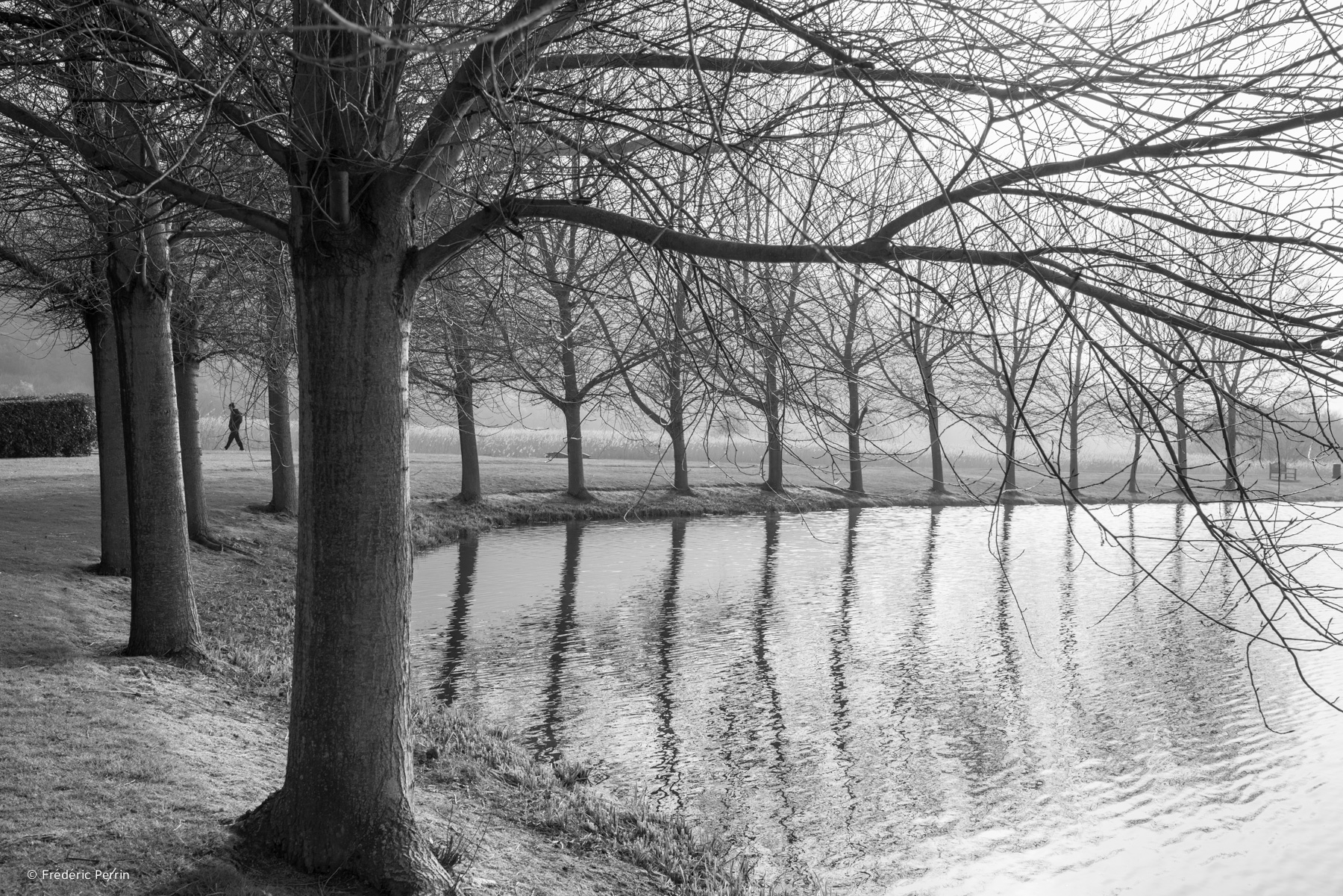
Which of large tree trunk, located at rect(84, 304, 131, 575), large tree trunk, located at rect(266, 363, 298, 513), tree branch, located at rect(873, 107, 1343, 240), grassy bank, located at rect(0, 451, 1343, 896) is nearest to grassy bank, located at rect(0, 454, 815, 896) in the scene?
grassy bank, located at rect(0, 451, 1343, 896)

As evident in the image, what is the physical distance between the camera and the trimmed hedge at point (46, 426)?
26.2 m

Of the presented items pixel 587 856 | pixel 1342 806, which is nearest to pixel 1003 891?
pixel 587 856

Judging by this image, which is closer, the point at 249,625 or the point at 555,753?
the point at 555,753

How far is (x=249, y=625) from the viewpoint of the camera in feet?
38.5

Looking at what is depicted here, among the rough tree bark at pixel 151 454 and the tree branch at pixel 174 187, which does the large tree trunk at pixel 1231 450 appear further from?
the rough tree bark at pixel 151 454

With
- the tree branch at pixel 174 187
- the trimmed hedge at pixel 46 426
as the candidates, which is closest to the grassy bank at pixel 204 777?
the tree branch at pixel 174 187

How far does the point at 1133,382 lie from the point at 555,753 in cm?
648

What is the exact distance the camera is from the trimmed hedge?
2625 centimetres

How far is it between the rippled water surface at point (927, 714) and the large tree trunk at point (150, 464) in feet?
9.36

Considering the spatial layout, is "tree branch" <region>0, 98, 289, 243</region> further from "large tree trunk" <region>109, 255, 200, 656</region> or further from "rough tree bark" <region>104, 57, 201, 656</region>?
"large tree trunk" <region>109, 255, 200, 656</region>

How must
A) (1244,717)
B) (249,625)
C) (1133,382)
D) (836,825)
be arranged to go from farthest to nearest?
(249,625), (1244,717), (836,825), (1133,382)

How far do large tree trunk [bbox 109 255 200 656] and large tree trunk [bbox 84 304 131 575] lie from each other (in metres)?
2.95

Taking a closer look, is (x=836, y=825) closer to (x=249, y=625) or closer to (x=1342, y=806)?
(x=1342, y=806)

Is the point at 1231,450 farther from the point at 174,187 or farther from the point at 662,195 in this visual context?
the point at 174,187
